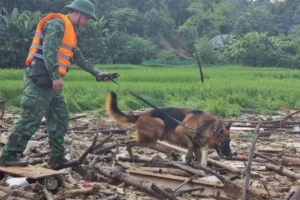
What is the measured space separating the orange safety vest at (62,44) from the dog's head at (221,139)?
210 cm

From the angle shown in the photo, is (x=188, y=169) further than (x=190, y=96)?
No

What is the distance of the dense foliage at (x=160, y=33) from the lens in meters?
30.0

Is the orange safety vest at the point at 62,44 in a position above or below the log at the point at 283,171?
above

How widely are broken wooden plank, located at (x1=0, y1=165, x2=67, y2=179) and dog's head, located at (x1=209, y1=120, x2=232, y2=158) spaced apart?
90.0 inches

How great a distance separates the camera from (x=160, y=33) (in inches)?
1977

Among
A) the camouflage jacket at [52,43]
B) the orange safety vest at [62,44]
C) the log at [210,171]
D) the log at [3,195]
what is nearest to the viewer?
the log at [3,195]

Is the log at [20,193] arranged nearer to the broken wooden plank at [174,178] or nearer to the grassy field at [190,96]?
the broken wooden plank at [174,178]

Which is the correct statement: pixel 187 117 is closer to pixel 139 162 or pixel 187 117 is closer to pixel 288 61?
pixel 139 162

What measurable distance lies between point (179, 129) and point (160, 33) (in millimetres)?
43925

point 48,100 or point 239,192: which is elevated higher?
point 48,100

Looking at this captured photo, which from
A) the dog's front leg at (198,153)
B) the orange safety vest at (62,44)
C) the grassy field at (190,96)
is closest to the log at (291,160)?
the dog's front leg at (198,153)

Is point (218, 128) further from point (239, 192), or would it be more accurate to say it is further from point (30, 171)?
point (30, 171)

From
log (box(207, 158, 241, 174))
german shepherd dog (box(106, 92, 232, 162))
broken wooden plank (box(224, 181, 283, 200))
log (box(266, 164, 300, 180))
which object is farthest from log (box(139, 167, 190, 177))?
log (box(266, 164, 300, 180))

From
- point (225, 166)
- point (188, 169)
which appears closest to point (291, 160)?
point (225, 166)
